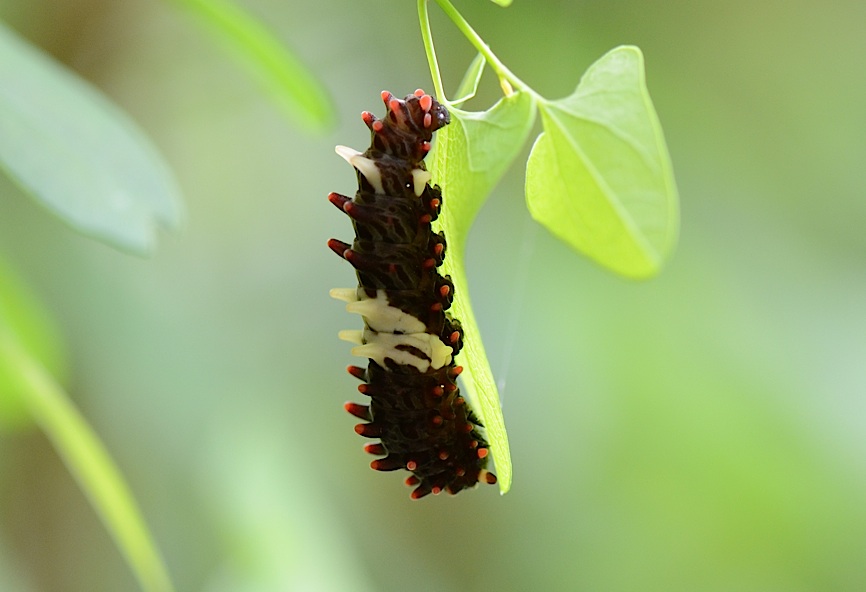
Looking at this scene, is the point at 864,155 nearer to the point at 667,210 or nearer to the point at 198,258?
the point at 198,258

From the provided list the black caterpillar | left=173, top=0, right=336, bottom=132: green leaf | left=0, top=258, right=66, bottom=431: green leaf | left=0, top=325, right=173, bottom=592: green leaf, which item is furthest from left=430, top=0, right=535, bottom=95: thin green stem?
left=0, top=258, right=66, bottom=431: green leaf

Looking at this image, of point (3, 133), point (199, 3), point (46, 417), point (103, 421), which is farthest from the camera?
point (103, 421)

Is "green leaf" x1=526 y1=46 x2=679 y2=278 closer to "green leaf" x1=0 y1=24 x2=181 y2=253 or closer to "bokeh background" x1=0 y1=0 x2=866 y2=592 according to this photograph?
"green leaf" x1=0 y1=24 x2=181 y2=253

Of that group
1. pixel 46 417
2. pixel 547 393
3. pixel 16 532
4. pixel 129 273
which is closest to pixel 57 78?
pixel 46 417

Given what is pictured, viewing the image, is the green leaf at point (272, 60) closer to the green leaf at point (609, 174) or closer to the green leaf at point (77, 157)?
the green leaf at point (77, 157)

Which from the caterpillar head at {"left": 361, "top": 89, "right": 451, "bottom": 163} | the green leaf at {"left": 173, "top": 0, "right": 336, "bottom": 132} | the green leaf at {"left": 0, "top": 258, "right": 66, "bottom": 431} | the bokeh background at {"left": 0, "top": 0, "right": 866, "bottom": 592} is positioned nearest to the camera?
the caterpillar head at {"left": 361, "top": 89, "right": 451, "bottom": 163}

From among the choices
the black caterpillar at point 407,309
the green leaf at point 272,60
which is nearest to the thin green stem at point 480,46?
the black caterpillar at point 407,309

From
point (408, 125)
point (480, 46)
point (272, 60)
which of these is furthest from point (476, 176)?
point (272, 60)
